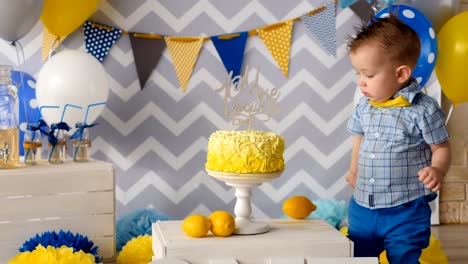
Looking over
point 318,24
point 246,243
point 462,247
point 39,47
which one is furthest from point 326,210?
point 39,47

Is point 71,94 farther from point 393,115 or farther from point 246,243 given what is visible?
point 393,115

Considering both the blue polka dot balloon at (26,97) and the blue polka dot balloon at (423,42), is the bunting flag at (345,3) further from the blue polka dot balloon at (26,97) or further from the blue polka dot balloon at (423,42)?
the blue polka dot balloon at (26,97)

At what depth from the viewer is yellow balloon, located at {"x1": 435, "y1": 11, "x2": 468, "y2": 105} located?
109 inches

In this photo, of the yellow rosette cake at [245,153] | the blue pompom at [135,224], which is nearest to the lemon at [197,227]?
the yellow rosette cake at [245,153]

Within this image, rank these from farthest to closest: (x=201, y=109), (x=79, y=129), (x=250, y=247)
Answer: (x=201, y=109), (x=79, y=129), (x=250, y=247)

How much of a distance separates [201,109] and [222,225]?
1.28 m

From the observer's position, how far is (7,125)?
238cm

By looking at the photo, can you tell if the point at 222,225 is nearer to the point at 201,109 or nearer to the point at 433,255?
the point at 433,255

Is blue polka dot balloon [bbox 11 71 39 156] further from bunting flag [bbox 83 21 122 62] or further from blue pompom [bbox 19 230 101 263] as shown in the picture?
blue pompom [bbox 19 230 101 263]

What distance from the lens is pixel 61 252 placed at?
2062mm

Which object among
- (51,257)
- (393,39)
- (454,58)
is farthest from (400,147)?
(51,257)

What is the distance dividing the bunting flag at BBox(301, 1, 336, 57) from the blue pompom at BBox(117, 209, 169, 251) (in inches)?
43.2

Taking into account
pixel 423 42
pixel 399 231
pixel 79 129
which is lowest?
pixel 399 231

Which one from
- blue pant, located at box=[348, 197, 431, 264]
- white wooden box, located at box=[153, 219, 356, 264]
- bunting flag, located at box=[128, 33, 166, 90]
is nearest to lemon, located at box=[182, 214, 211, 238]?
white wooden box, located at box=[153, 219, 356, 264]
